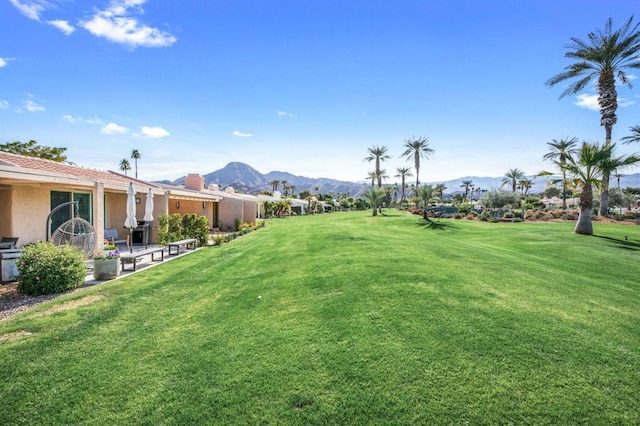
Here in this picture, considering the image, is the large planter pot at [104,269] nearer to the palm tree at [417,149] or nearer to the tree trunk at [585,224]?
the tree trunk at [585,224]

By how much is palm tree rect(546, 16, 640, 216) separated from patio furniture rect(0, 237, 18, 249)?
3223 cm

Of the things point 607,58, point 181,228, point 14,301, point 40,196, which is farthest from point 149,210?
point 607,58

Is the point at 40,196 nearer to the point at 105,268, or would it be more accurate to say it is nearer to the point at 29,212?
the point at 29,212

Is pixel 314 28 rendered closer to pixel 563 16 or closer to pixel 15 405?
pixel 563 16

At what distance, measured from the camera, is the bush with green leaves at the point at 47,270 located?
24.1 ft

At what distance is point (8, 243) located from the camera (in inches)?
391

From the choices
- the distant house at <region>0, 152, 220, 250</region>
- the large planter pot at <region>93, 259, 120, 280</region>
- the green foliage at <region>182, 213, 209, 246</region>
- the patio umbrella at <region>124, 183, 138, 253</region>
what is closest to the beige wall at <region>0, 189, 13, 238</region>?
the distant house at <region>0, 152, 220, 250</region>

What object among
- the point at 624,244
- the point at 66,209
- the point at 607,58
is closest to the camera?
the point at 66,209

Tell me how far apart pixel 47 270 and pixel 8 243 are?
417 cm

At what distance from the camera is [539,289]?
6.95 m

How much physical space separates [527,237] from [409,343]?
16.3 meters

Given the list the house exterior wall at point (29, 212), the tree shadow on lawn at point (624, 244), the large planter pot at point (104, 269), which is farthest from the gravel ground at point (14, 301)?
the tree shadow on lawn at point (624, 244)

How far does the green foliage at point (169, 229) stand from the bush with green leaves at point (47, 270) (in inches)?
255

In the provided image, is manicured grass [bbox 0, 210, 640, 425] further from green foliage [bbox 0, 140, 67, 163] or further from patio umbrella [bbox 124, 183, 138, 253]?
green foliage [bbox 0, 140, 67, 163]
